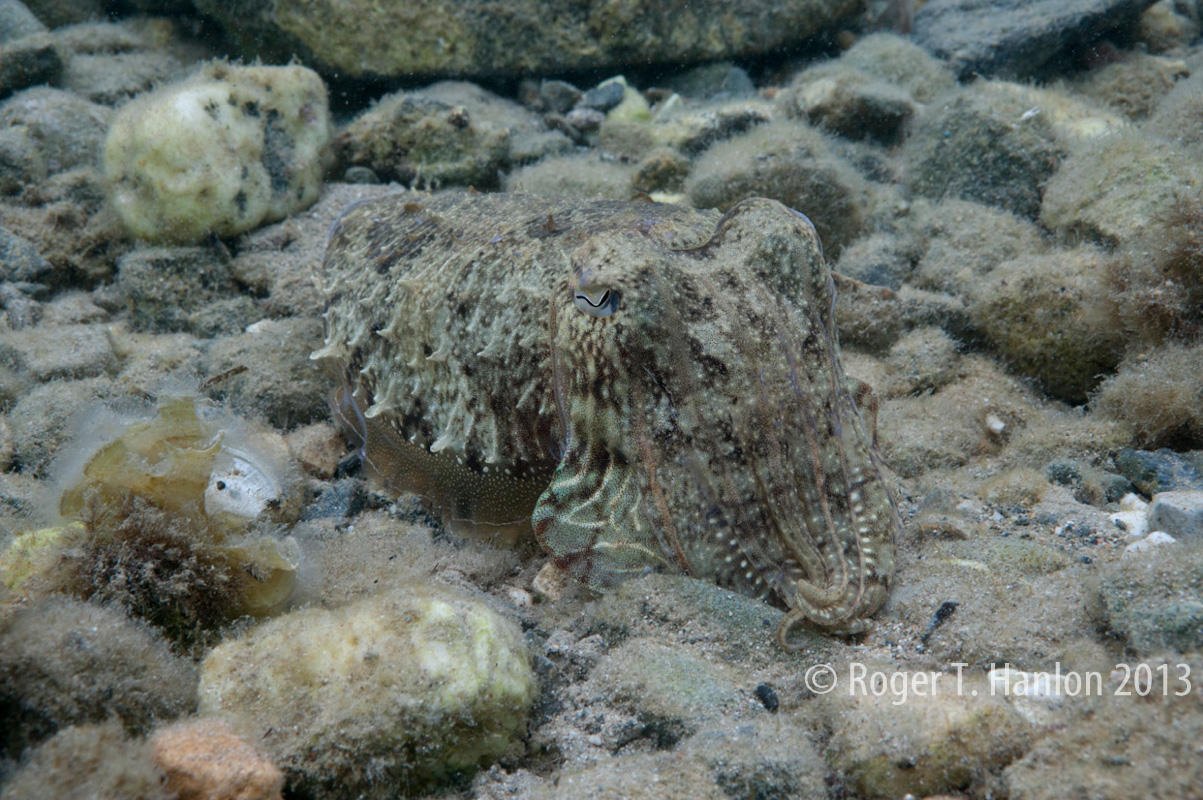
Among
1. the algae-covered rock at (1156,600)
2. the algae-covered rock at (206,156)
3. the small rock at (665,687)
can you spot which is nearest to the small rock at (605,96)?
the algae-covered rock at (206,156)

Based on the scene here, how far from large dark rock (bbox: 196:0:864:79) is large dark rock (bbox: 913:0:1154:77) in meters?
1.86

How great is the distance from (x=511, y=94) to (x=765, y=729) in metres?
7.66

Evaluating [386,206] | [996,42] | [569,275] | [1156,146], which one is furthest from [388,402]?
[996,42]

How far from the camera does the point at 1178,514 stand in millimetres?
2957

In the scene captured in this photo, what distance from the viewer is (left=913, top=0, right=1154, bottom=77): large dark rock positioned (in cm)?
801

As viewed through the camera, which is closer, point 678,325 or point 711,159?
point 678,325

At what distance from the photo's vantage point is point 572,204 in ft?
12.4

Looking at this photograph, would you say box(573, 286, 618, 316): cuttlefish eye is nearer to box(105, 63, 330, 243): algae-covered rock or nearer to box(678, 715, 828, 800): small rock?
box(678, 715, 828, 800): small rock

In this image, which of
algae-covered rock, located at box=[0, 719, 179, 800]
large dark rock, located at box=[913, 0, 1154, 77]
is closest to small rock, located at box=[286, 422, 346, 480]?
algae-covered rock, located at box=[0, 719, 179, 800]

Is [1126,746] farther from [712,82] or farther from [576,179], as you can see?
[712,82]

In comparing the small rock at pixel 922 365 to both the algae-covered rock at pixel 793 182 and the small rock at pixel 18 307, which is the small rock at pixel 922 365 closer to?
the algae-covered rock at pixel 793 182

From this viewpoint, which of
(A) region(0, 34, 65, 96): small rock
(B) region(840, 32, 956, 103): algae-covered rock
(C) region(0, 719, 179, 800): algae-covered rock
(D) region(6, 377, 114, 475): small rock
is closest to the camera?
(C) region(0, 719, 179, 800): algae-covered rock

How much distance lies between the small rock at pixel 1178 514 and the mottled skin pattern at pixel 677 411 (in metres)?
1.32

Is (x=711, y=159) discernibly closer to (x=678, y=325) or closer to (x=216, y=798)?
(x=678, y=325)
